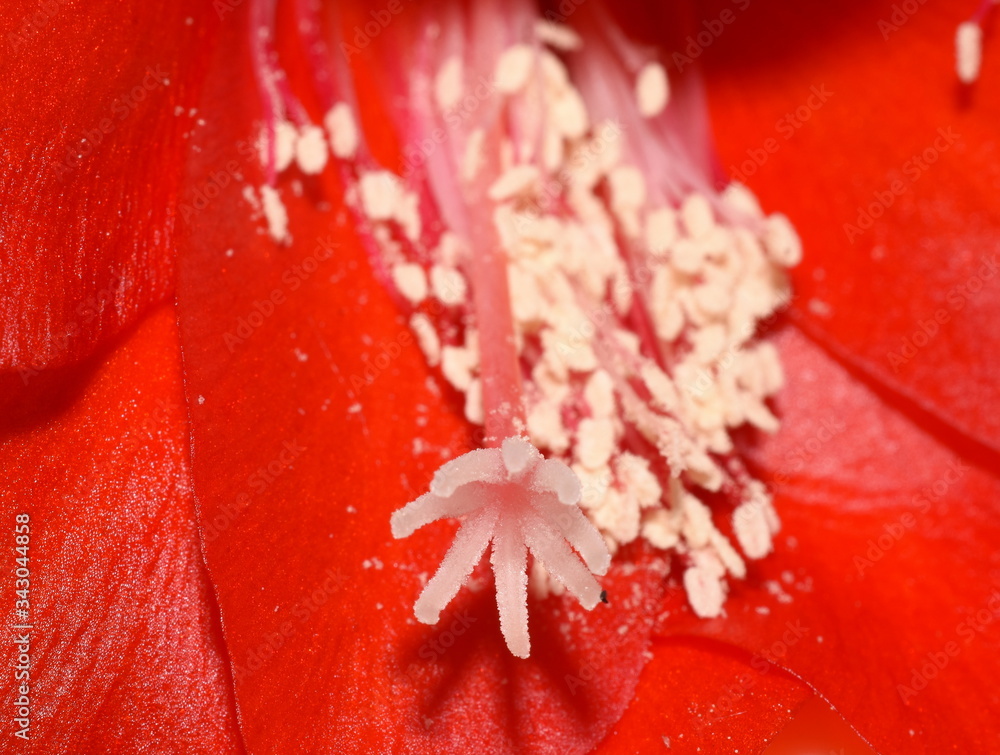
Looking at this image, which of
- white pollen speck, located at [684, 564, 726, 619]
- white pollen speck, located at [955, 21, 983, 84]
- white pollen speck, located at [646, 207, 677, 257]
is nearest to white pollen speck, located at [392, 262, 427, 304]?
white pollen speck, located at [646, 207, 677, 257]

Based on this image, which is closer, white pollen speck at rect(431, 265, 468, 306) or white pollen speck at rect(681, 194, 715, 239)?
white pollen speck at rect(431, 265, 468, 306)

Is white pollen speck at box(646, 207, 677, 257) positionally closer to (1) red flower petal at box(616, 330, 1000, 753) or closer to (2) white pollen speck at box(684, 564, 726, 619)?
(1) red flower petal at box(616, 330, 1000, 753)

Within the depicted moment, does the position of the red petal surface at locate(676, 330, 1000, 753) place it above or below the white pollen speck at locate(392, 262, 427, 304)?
above

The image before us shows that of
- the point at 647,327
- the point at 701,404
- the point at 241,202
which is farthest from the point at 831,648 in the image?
the point at 241,202

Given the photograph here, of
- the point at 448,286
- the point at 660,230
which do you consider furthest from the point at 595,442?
the point at 660,230

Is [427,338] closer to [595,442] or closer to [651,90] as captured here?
[595,442]

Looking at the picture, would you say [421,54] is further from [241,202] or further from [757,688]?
[757,688]

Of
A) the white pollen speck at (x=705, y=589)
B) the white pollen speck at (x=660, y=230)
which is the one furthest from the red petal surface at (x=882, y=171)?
the white pollen speck at (x=705, y=589)

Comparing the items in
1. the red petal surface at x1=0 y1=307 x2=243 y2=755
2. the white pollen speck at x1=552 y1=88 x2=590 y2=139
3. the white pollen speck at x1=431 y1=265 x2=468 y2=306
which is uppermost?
the white pollen speck at x1=552 y1=88 x2=590 y2=139
